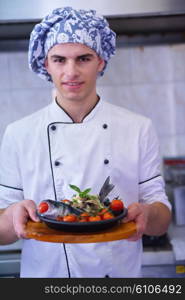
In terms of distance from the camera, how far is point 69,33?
36.4 inches

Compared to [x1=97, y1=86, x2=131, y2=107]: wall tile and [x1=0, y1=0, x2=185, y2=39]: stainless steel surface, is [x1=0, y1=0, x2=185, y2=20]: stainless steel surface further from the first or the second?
[x1=97, y1=86, x2=131, y2=107]: wall tile

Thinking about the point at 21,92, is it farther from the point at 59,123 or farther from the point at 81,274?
the point at 81,274

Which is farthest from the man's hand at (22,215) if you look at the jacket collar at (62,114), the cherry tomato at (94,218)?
the jacket collar at (62,114)

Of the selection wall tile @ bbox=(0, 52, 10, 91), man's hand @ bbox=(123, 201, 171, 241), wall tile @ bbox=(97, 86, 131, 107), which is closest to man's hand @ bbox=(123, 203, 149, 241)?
man's hand @ bbox=(123, 201, 171, 241)

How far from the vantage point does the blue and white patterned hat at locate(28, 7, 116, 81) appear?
3.04 feet

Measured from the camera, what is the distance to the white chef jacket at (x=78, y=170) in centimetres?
103

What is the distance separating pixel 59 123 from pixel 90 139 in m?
0.09

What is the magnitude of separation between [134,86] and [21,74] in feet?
1.61

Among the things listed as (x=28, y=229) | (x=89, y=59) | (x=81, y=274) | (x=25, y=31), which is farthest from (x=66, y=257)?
(x=25, y=31)

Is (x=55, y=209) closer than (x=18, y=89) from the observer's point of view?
Yes

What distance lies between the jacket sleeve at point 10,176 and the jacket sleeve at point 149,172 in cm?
31

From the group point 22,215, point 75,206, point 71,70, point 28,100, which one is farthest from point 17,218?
point 28,100

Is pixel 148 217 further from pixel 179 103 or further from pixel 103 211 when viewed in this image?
pixel 179 103

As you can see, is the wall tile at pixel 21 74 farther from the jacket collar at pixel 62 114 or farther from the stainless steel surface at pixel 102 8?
the jacket collar at pixel 62 114
